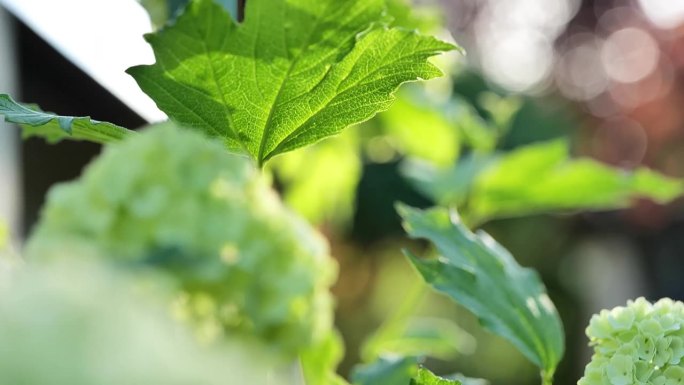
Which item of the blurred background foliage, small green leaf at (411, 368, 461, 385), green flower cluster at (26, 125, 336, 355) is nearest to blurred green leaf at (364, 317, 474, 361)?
small green leaf at (411, 368, 461, 385)

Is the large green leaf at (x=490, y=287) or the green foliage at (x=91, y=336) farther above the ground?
A: the large green leaf at (x=490, y=287)

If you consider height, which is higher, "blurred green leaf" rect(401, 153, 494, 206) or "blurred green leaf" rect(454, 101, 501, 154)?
"blurred green leaf" rect(454, 101, 501, 154)

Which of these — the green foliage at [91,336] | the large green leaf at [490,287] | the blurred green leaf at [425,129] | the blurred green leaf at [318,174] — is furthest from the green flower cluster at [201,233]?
the blurred green leaf at [425,129]

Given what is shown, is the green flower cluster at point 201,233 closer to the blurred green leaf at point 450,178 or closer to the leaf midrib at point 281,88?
the leaf midrib at point 281,88

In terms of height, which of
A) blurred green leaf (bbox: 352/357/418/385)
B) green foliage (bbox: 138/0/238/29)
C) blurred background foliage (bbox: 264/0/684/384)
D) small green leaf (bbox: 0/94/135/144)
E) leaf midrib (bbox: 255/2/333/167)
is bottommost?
blurred green leaf (bbox: 352/357/418/385)

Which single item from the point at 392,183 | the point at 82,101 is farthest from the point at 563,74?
the point at 82,101

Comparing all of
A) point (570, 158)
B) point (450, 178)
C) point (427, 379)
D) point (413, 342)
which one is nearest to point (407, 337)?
point (413, 342)

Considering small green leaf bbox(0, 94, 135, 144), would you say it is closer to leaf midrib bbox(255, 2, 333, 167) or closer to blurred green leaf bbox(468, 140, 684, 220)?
leaf midrib bbox(255, 2, 333, 167)
